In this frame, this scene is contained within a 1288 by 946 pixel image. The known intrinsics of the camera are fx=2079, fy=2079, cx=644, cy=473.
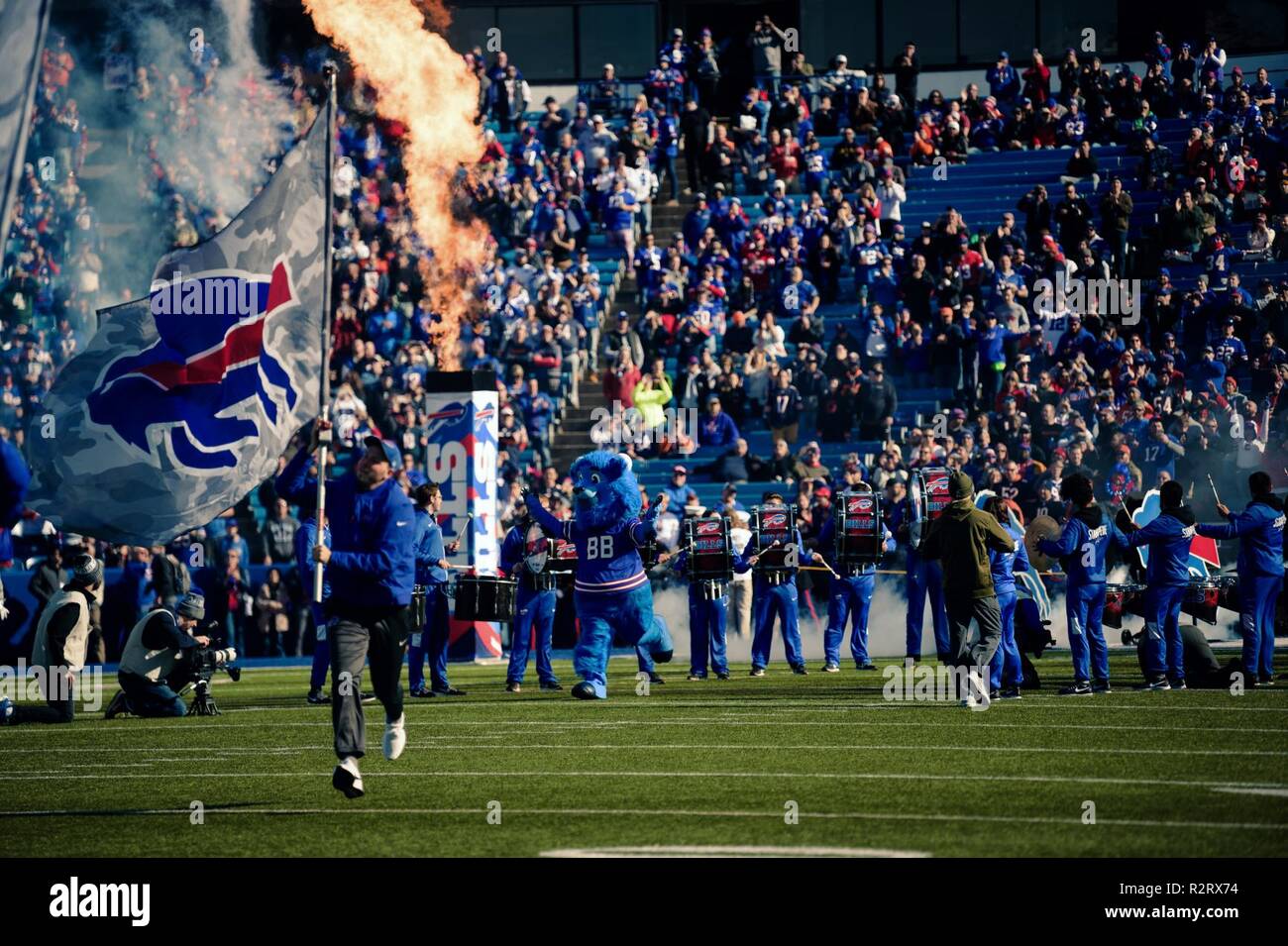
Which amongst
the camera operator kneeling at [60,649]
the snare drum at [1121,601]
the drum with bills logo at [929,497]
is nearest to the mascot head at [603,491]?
the drum with bills logo at [929,497]

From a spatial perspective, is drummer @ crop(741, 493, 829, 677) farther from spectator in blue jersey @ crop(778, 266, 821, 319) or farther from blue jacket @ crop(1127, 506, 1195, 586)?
spectator in blue jersey @ crop(778, 266, 821, 319)

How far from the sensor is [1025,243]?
1286 inches

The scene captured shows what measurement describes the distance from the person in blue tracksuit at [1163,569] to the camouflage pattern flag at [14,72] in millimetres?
14423

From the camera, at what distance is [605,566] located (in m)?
20.0

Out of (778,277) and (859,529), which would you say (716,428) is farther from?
(859,529)

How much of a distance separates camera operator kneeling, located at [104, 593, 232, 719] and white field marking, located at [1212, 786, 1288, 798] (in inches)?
423

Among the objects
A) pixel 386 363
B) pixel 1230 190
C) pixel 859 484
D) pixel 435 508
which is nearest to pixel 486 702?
pixel 435 508

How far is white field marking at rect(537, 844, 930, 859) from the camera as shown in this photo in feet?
31.8

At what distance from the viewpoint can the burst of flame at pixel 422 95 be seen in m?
36.2

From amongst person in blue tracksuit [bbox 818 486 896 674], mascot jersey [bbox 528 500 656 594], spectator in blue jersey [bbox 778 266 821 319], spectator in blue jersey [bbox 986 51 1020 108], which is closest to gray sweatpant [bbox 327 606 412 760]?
mascot jersey [bbox 528 500 656 594]

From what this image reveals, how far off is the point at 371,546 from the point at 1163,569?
30.6ft

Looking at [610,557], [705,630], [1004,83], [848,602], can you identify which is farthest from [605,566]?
[1004,83]

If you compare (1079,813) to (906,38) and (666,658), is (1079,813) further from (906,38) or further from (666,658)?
(906,38)
